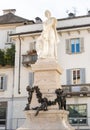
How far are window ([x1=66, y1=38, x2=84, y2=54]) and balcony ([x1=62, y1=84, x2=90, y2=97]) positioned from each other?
3526 mm

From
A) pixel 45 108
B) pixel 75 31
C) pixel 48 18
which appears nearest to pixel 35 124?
pixel 45 108

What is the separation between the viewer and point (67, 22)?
3303cm

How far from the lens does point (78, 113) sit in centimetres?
2998

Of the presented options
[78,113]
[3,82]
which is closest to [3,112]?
[3,82]

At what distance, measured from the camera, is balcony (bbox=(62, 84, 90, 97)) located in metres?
30.0

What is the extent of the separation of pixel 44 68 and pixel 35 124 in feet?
8.38

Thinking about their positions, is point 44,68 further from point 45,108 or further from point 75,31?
point 75,31

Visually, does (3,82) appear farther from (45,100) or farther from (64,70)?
(45,100)

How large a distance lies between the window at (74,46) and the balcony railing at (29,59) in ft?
10.6

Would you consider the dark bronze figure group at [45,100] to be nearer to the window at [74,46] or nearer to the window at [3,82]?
the window at [74,46]

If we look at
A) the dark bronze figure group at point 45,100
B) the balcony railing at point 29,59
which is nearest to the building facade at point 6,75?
the balcony railing at point 29,59

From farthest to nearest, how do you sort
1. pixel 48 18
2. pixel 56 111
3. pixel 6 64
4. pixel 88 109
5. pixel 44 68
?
pixel 6 64, pixel 88 109, pixel 48 18, pixel 44 68, pixel 56 111

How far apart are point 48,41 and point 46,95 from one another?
8.87 ft

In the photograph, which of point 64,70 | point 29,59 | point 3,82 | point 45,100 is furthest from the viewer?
point 3,82
